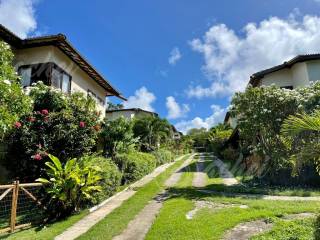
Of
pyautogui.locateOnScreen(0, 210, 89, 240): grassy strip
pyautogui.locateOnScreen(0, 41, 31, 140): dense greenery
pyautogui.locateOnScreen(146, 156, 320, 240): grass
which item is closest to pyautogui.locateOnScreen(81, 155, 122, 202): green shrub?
pyautogui.locateOnScreen(0, 210, 89, 240): grassy strip

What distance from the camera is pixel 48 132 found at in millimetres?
13188

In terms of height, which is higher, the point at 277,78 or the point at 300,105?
the point at 277,78

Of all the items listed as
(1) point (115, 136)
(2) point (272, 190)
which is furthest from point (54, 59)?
(2) point (272, 190)

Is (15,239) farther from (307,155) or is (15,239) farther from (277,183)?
(277,183)

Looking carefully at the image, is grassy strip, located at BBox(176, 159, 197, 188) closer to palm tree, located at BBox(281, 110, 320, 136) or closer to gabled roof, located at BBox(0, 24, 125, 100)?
gabled roof, located at BBox(0, 24, 125, 100)

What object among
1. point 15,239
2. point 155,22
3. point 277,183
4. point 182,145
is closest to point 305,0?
point 155,22

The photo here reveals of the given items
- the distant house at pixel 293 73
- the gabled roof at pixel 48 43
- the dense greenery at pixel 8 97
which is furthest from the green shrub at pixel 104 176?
the distant house at pixel 293 73

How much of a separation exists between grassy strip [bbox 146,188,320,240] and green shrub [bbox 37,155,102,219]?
3.12 meters

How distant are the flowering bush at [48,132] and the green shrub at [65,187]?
188 centimetres

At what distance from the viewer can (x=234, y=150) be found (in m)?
34.0

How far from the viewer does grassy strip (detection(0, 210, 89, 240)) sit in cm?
827

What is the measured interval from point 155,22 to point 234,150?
2123 centimetres

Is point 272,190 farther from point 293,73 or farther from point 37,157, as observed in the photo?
point 293,73

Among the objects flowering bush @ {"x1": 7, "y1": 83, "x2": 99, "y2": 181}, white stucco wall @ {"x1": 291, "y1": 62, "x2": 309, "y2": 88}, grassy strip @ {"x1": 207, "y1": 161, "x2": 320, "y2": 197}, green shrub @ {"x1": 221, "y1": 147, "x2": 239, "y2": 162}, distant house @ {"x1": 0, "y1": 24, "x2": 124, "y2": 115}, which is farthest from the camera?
green shrub @ {"x1": 221, "y1": 147, "x2": 239, "y2": 162}
